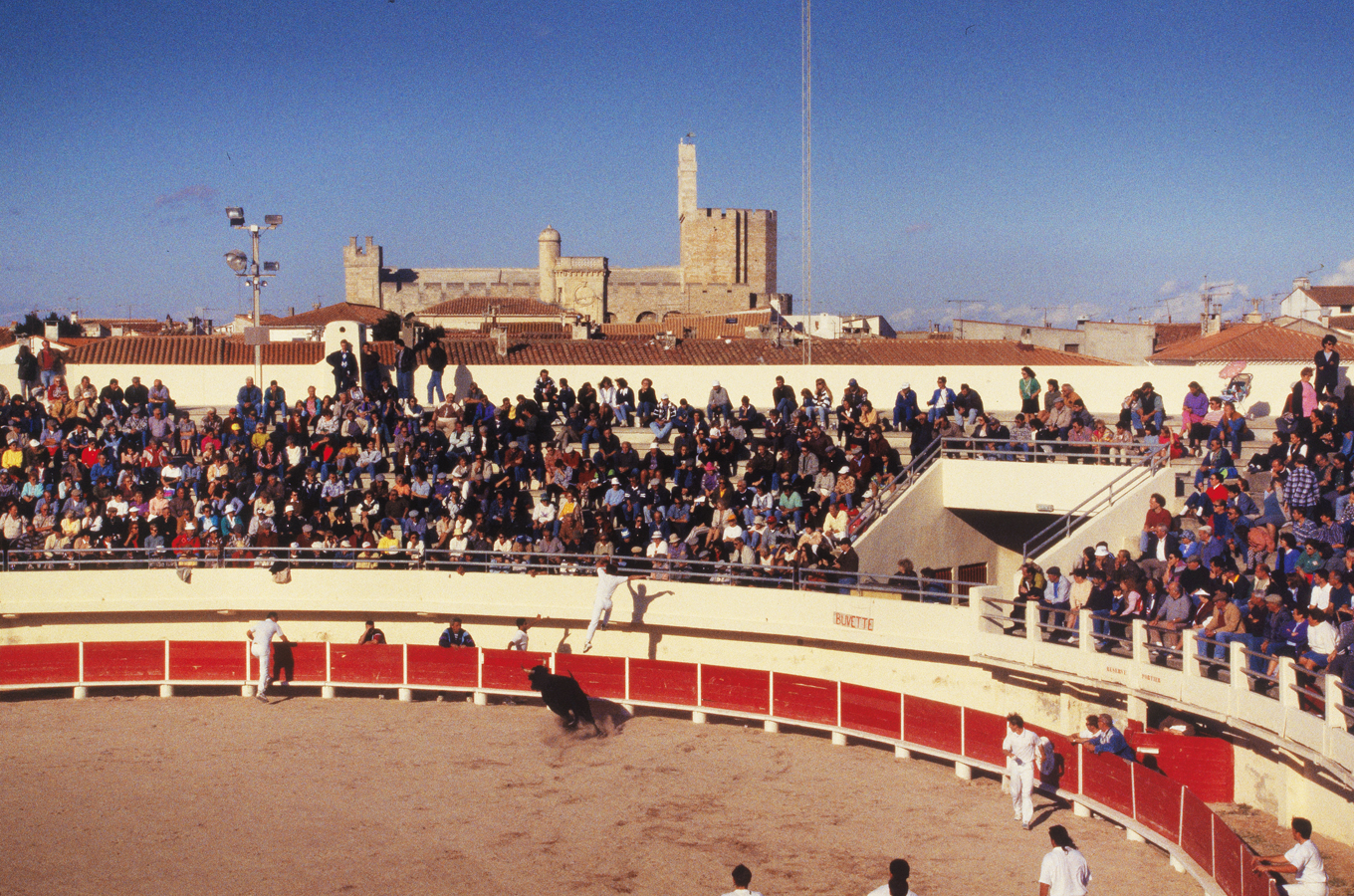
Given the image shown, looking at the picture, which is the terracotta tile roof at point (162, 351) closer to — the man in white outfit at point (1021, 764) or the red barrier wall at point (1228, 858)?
the man in white outfit at point (1021, 764)

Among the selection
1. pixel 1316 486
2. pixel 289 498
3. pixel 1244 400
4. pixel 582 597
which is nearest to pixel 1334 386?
pixel 1316 486

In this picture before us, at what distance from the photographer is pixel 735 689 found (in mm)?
19375

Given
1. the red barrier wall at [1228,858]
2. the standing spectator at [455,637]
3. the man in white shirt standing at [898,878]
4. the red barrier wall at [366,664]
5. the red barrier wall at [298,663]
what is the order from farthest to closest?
1. the red barrier wall at [298,663]
2. the red barrier wall at [366,664]
3. the standing spectator at [455,637]
4. the red barrier wall at [1228,858]
5. the man in white shirt standing at [898,878]

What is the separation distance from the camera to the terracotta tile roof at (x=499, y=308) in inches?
2849

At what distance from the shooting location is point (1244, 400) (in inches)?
1015

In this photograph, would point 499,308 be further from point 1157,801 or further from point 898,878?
point 898,878

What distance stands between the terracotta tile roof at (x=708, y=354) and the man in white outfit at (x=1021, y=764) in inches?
688

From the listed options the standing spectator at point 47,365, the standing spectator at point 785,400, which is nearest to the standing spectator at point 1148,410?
the standing spectator at point 785,400

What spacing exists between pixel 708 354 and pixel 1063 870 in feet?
78.1

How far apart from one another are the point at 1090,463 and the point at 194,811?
14.2 metres

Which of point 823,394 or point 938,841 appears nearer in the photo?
point 938,841

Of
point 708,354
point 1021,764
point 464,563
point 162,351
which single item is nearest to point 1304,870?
point 1021,764

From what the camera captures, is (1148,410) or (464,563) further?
(1148,410)

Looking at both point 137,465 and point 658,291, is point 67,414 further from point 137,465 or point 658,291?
point 658,291
